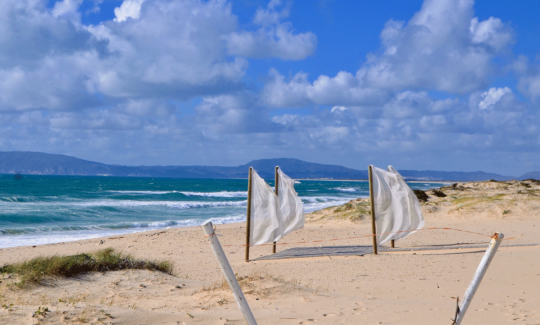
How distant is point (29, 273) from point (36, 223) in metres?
18.0

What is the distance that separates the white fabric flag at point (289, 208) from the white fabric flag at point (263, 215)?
0.60ft

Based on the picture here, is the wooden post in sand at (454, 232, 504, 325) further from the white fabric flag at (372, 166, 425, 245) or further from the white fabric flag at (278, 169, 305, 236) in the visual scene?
the white fabric flag at (372, 166, 425, 245)

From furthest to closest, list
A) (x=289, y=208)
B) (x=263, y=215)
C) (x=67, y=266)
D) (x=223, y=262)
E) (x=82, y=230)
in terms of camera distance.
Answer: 1. (x=82, y=230)
2. (x=289, y=208)
3. (x=263, y=215)
4. (x=67, y=266)
5. (x=223, y=262)

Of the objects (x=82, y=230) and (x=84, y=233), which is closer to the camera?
(x=84, y=233)

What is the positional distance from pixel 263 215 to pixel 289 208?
0.71 meters

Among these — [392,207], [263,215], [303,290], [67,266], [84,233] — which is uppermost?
[392,207]

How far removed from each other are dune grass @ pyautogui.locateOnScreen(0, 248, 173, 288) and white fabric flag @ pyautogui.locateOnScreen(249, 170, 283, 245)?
10.5ft


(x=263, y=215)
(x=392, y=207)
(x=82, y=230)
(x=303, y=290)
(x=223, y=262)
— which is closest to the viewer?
(x=223, y=262)

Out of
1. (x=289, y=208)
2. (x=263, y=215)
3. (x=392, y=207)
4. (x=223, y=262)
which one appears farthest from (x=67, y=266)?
(x=392, y=207)

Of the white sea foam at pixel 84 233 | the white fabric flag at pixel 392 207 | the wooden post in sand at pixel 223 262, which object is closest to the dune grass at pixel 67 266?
the wooden post in sand at pixel 223 262

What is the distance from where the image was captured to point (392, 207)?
36.2 feet

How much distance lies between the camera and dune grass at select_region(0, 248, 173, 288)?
6.42m

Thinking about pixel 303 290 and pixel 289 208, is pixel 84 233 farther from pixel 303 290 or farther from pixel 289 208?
pixel 303 290

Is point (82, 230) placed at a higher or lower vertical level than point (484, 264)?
lower
